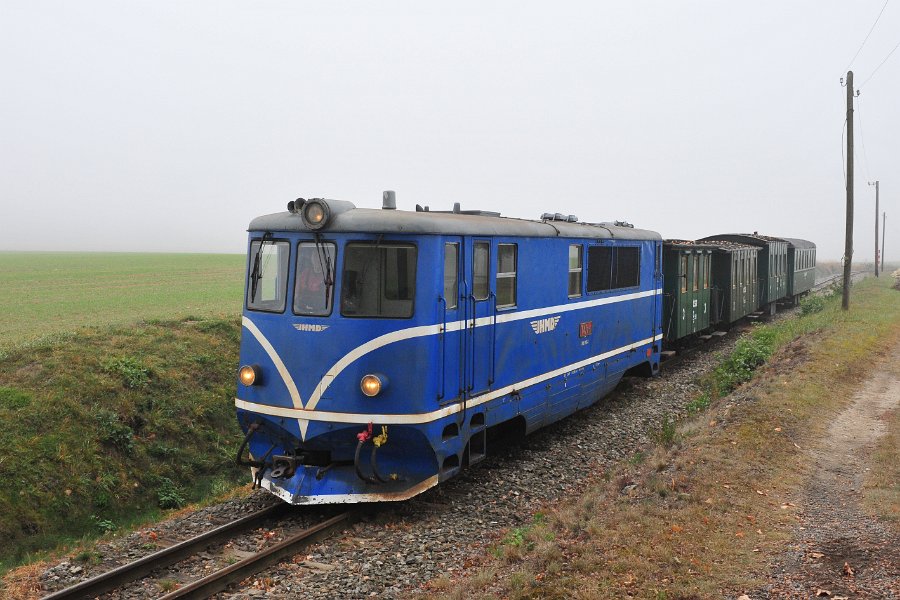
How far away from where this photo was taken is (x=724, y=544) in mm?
6844

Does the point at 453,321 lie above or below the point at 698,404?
above

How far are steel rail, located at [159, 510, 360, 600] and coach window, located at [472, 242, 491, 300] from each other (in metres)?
2.91

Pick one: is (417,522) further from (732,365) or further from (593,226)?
(732,365)

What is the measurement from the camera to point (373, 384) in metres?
7.99

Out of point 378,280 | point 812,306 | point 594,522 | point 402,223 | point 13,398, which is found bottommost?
point 594,522

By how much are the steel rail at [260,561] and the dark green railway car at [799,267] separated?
96.6 feet

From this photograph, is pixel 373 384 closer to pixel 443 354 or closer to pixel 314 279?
pixel 443 354

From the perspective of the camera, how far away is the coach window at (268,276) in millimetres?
8570

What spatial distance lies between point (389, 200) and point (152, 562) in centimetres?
472

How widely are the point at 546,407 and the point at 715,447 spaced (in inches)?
95.4

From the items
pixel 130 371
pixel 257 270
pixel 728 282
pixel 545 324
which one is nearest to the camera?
pixel 257 270

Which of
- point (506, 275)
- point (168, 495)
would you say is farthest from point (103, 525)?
point (506, 275)

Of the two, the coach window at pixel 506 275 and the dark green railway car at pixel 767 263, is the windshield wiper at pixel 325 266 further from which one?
the dark green railway car at pixel 767 263

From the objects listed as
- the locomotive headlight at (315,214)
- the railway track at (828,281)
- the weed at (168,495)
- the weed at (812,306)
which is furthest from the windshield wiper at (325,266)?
the railway track at (828,281)
